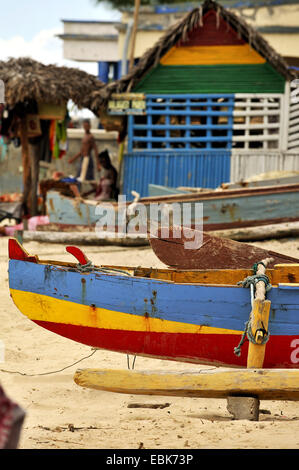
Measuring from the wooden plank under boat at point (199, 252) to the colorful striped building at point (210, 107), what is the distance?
7817 mm

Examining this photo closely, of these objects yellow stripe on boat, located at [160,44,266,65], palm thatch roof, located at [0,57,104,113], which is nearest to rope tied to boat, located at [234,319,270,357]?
palm thatch roof, located at [0,57,104,113]

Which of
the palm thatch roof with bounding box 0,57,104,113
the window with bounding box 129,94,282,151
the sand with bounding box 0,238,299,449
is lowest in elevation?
the sand with bounding box 0,238,299,449

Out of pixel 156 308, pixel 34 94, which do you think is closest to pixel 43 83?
pixel 34 94

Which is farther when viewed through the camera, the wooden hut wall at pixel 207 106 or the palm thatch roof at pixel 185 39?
the wooden hut wall at pixel 207 106

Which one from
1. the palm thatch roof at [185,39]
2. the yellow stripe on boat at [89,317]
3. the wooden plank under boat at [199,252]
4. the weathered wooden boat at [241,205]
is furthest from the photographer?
the palm thatch roof at [185,39]

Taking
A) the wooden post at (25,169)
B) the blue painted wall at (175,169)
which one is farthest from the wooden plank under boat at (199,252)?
the blue painted wall at (175,169)

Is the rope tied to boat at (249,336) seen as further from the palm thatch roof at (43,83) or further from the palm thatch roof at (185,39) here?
the palm thatch roof at (185,39)

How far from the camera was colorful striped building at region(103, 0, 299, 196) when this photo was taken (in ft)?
43.4

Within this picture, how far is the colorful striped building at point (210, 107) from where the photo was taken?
13.2 m

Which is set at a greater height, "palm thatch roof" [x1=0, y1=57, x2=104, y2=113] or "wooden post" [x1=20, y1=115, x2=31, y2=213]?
"palm thatch roof" [x1=0, y1=57, x2=104, y2=113]

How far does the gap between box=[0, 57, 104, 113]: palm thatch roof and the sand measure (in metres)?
5.92

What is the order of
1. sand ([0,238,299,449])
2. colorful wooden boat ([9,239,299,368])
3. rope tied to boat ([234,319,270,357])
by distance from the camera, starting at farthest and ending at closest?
colorful wooden boat ([9,239,299,368])
rope tied to boat ([234,319,270,357])
sand ([0,238,299,449])

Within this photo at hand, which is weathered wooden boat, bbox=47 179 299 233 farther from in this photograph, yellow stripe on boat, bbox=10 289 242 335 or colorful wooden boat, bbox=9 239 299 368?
yellow stripe on boat, bbox=10 289 242 335

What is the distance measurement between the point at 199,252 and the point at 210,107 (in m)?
8.27
